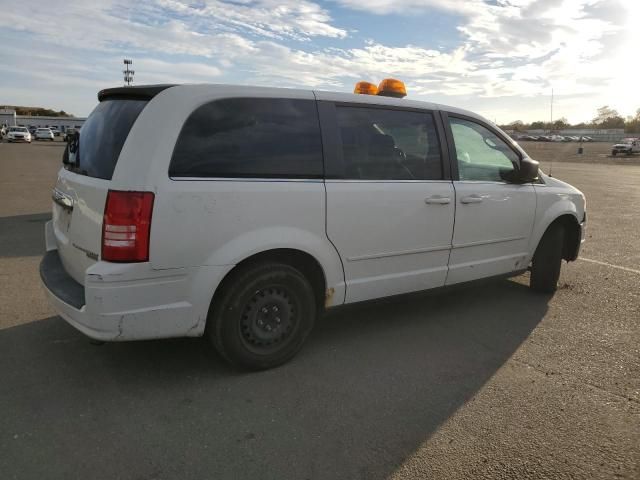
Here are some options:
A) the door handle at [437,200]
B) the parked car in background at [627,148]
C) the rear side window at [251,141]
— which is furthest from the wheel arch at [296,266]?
the parked car in background at [627,148]

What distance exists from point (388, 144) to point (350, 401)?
1.87 meters

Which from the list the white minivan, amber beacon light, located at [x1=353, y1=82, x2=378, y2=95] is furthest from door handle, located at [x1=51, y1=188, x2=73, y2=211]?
amber beacon light, located at [x1=353, y1=82, x2=378, y2=95]

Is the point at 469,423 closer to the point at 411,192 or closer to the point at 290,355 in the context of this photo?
the point at 290,355

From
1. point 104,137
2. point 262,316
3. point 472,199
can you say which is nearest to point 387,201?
point 472,199

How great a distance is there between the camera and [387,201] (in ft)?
12.1

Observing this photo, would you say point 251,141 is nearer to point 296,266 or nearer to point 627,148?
point 296,266

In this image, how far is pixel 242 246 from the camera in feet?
10.1

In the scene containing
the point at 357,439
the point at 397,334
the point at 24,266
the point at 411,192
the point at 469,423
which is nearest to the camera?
the point at 357,439

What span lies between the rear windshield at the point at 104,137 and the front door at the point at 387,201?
1261 millimetres

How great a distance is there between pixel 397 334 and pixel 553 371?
115cm

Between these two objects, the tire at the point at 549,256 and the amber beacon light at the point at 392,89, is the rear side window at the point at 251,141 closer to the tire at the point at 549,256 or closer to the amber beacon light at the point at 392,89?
the amber beacon light at the point at 392,89

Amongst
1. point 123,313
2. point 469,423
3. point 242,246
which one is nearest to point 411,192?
point 242,246

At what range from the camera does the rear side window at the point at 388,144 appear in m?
3.60

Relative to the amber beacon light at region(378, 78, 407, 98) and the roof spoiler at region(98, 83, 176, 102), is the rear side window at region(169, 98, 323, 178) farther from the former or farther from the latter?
the amber beacon light at region(378, 78, 407, 98)
